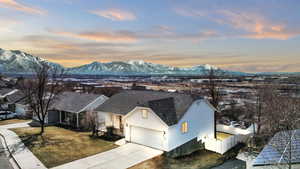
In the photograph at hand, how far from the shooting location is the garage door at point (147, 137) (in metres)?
16.2

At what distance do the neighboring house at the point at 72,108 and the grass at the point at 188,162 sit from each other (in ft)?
43.4

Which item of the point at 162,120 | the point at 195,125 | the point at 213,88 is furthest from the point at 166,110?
the point at 213,88

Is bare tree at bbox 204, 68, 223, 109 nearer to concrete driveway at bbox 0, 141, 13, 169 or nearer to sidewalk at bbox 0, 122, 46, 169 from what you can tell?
sidewalk at bbox 0, 122, 46, 169

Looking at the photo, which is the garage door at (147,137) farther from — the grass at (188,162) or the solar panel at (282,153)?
the solar panel at (282,153)

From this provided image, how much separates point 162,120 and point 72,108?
14.5 m

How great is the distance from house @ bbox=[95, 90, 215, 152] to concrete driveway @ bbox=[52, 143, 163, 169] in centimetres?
102

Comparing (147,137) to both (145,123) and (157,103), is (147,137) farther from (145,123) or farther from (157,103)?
(157,103)

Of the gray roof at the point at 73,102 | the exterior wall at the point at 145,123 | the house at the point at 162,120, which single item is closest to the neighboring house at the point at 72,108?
the gray roof at the point at 73,102

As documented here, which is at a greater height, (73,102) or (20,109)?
(73,102)

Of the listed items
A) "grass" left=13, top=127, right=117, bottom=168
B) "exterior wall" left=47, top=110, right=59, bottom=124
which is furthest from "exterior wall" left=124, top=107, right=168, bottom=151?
"exterior wall" left=47, top=110, right=59, bottom=124

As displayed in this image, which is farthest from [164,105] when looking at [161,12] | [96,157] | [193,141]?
[161,12]

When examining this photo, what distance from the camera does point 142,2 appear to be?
22.2 meters

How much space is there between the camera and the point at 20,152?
15.4 metres

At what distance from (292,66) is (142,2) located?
2790cm
